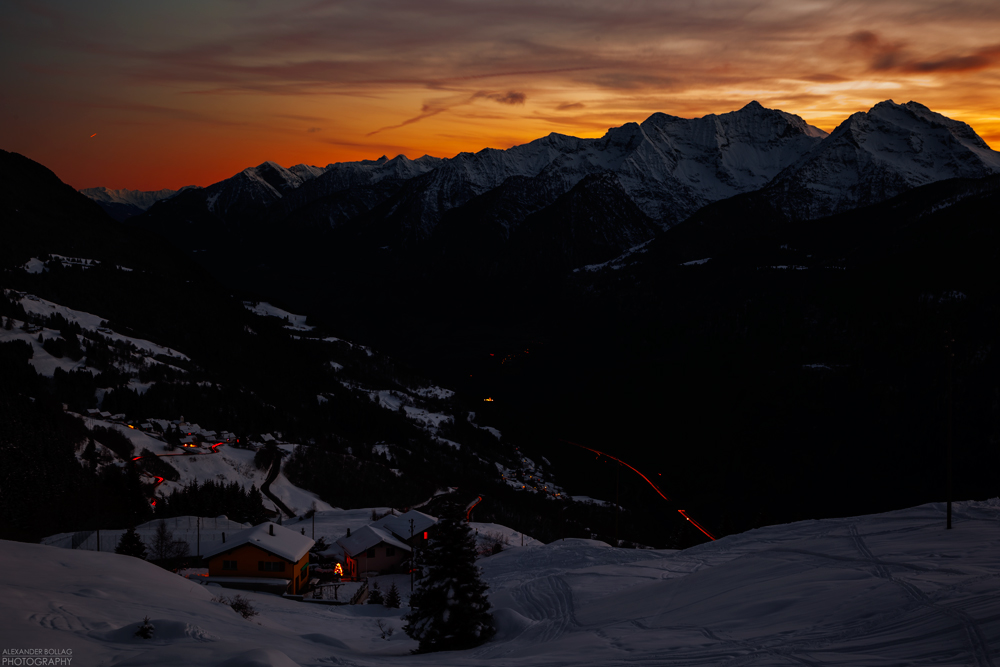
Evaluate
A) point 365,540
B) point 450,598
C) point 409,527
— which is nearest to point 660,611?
point 450,598

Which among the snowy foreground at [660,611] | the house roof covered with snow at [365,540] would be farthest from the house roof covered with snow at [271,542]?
the snowy foreground at [660,611]

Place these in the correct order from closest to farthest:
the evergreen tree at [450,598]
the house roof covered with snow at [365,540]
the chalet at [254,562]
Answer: the evergreen tree at [450,598], the chalet at [254,562], the house roof covered with snow at [365,540]

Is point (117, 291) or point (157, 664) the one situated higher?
point (117, 291)

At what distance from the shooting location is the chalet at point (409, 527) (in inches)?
2776

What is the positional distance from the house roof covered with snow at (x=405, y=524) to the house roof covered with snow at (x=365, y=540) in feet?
8.75

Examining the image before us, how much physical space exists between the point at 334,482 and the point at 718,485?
113 m

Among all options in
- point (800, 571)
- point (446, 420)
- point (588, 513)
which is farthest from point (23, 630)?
point (446, 420)

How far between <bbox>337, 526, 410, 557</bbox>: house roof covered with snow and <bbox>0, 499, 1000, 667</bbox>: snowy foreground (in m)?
22.6

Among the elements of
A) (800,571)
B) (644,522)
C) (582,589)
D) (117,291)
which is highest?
(117,291)

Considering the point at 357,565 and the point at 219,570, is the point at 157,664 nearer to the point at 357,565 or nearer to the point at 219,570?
the point at 219,570

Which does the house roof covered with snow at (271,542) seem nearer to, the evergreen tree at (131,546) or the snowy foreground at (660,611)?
the evergreen tree at (131,546)

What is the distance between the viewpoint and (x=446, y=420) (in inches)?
7859

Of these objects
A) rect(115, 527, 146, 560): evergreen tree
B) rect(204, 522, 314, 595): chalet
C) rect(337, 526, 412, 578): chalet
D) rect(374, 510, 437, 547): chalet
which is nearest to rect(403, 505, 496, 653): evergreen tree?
rect(204, 522, 314, 595): chalet

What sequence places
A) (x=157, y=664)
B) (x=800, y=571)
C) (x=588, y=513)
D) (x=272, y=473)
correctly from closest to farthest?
(x=157, y=664), (x=800, y=571), (x=272, y=473), (x=588, y=513)
